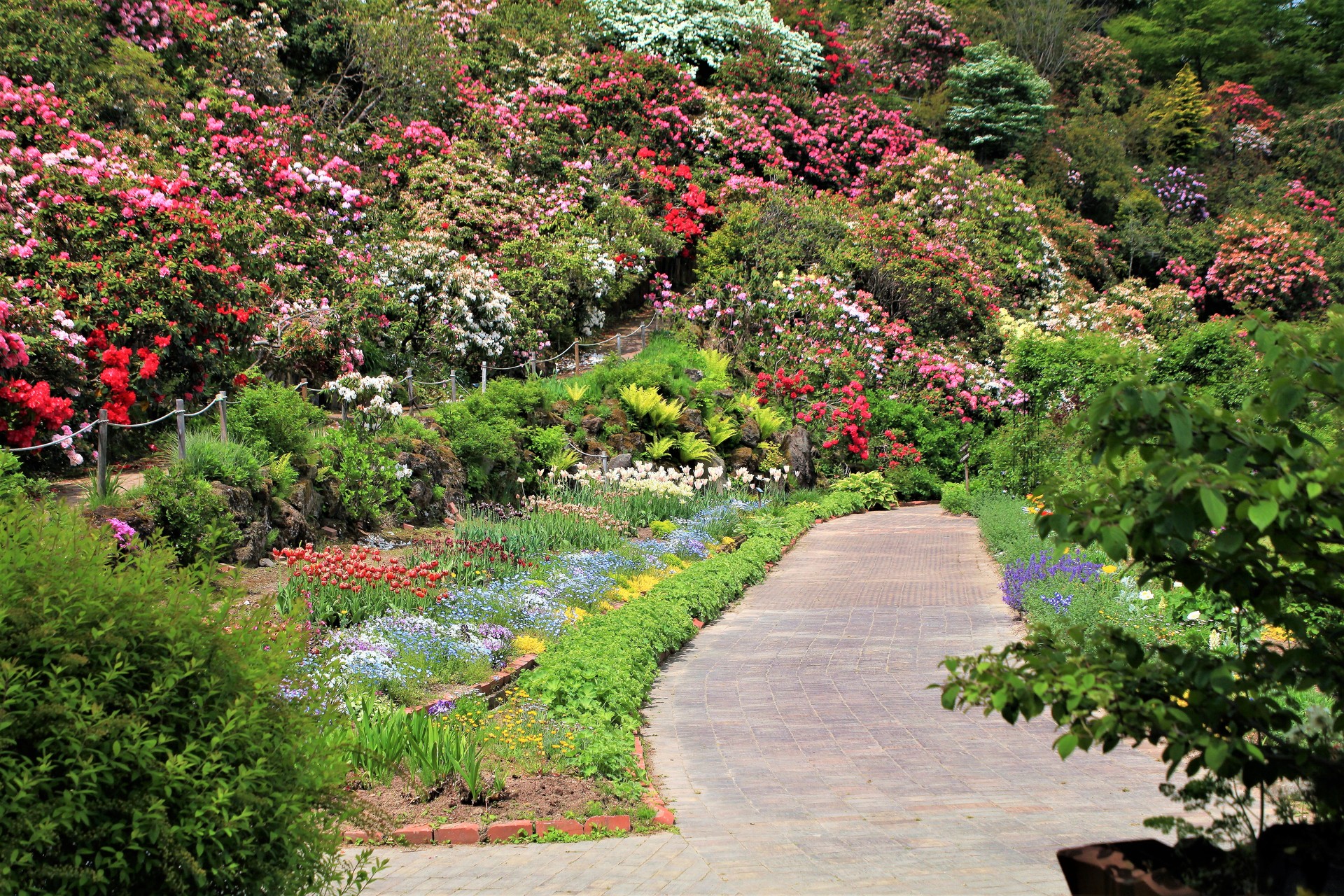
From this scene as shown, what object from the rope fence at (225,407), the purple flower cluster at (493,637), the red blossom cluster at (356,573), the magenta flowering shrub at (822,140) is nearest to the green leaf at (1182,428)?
the purple flower cluster at (493,637)

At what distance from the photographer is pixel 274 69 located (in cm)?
2164

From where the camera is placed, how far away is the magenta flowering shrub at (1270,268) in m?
32.0

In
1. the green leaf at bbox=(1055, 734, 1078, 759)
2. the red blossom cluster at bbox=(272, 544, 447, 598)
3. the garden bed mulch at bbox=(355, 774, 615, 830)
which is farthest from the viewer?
the red blossom cluster at bbox=(272, 544, 447, 598)

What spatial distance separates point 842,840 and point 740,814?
0.71m

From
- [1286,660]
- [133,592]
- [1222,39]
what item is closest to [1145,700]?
[1286,660]

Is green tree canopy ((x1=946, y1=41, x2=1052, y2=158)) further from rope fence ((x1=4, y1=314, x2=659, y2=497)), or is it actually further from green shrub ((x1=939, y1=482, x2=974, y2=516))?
green shrub ((x1=939, y1=482, x2=974, y2=516))

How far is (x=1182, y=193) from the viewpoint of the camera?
36656 mm

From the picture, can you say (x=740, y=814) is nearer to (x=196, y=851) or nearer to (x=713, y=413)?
(x=196, y=851)

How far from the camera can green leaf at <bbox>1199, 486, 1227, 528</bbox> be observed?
230 cm

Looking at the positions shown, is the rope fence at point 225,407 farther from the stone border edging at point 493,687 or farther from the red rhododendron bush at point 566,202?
the stone border edging at point 493,687

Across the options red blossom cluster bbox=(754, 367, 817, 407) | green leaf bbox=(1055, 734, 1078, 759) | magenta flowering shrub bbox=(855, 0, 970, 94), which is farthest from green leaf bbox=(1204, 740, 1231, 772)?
magenta flowering shrub bbox=(855, 0, 970, 94)

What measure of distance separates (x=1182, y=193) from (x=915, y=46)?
10810mm

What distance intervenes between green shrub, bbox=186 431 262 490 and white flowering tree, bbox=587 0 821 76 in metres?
21.0

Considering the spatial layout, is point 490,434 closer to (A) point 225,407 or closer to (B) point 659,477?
(B) point 659,477
